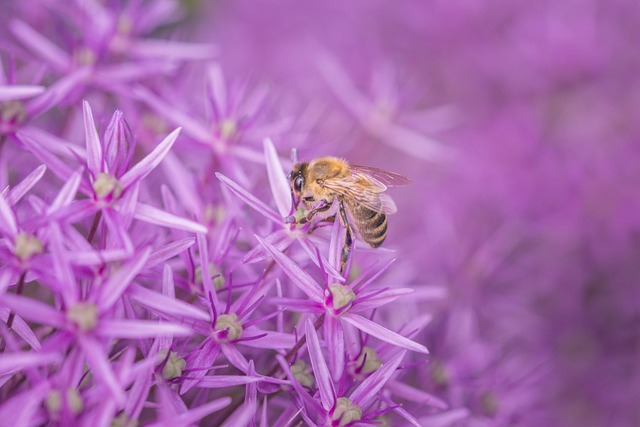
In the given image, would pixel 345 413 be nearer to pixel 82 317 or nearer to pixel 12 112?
pixel 82 317

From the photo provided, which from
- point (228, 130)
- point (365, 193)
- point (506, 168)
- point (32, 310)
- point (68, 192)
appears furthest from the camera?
point (506, 168)

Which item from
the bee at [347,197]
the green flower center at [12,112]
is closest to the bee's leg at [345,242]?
the bee at [347,197]

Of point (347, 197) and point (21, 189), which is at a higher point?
point (347, 197)

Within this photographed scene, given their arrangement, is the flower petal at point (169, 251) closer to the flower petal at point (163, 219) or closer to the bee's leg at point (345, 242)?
the flower petal at point (163, 219)

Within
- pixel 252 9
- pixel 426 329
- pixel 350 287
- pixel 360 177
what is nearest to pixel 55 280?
pixel 350 287

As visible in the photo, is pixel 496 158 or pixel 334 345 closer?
pixel 334 345

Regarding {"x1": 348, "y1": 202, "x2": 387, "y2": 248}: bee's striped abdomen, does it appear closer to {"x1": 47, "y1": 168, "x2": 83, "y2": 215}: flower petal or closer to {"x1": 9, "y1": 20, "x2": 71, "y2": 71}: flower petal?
{"x1": 47, "y1": 168, "x2": 83, "y2": 215}: flower petal

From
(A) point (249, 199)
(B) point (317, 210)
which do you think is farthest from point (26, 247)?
(B) point (317, 210)
